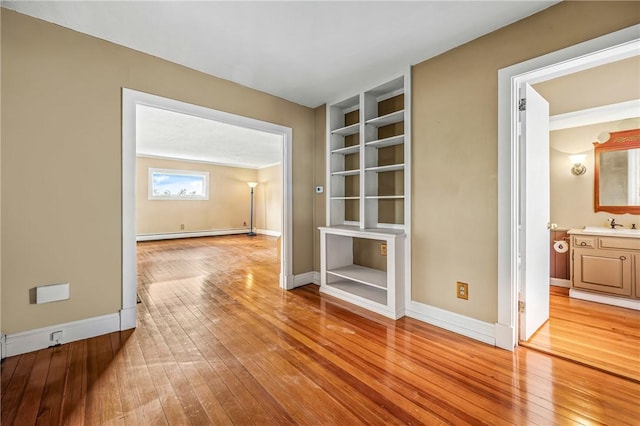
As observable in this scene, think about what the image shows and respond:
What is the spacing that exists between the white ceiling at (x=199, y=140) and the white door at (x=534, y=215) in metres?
2.99

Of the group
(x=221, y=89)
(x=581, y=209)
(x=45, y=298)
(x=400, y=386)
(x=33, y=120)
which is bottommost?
(x=400, y=386)

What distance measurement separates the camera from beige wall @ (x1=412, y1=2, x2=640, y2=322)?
185 cm

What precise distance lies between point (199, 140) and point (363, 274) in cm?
484

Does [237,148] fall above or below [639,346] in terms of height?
above

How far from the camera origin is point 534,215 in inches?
82.5

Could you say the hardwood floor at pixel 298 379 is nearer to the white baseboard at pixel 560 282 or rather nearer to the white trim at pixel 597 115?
the white baseboard at pixel 560 282

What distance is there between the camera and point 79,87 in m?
2.02

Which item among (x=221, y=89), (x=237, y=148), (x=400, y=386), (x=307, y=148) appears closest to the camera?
(x=400, y=386)

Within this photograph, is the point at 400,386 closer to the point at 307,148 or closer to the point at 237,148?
the point at 307,148

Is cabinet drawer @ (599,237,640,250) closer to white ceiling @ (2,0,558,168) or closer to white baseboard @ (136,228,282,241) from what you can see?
white ceiling @ (2,0,558,168)

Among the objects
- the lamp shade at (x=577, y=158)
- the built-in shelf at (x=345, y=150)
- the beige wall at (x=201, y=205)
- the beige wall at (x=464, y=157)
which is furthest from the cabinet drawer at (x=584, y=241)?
the beige wall at (x=201, y=205)

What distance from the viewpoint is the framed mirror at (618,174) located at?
2953mm

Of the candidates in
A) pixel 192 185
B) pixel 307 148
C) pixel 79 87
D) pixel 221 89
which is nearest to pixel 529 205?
pixel 307 148

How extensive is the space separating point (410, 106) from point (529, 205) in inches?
52.2
